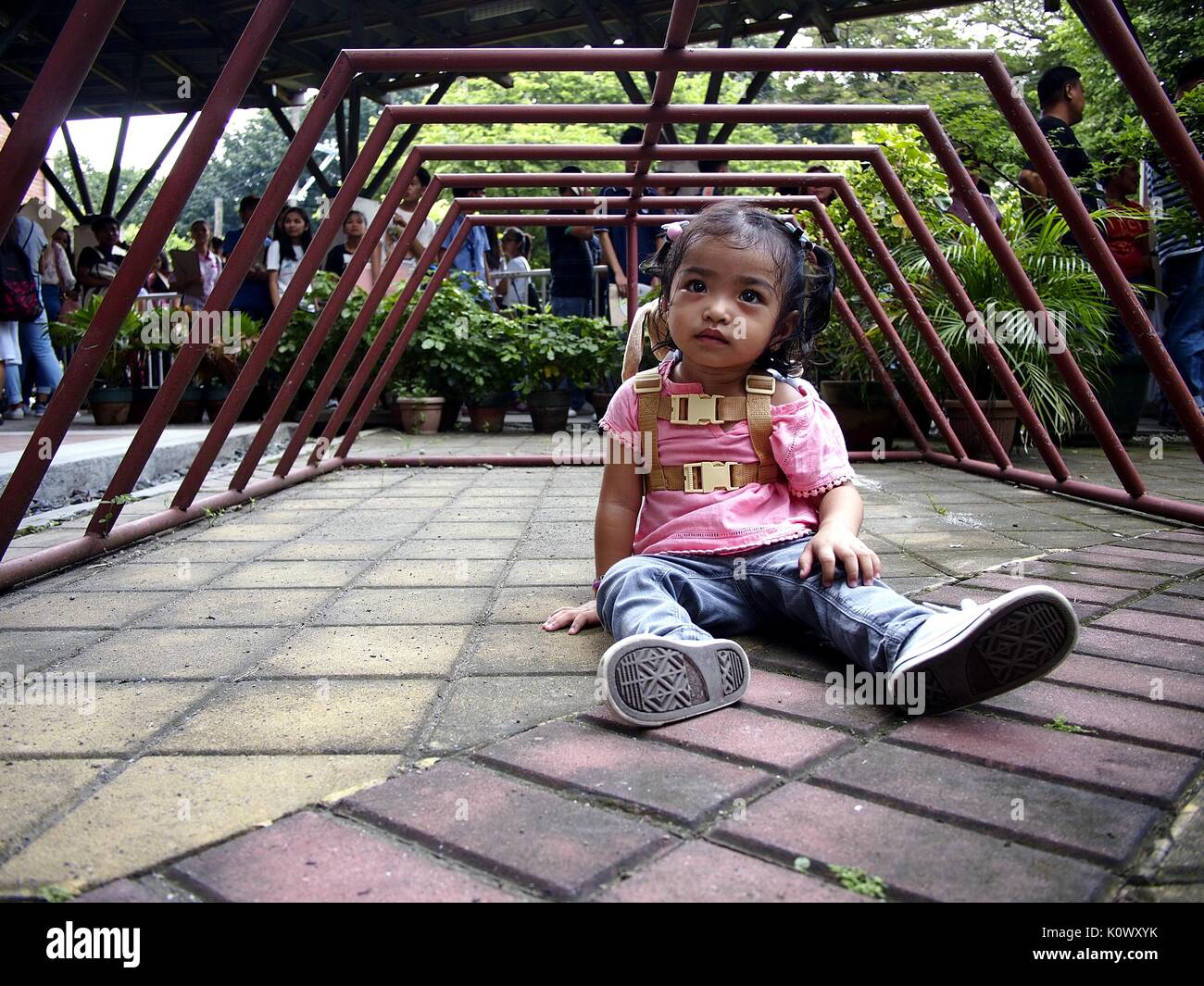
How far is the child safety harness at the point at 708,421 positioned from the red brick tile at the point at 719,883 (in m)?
1.01

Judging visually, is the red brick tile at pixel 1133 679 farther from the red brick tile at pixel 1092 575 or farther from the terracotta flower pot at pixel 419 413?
the terracotta flower pot at pixel 419 413

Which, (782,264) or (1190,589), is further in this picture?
(1190,589)

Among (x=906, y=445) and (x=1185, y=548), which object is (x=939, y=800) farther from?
(x=906, y=445)

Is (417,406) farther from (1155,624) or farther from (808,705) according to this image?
(808,705)

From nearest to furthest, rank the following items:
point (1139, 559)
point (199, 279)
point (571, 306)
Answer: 1. point (1139, 559)
2. point (571, 306)
3. point (199, 279)

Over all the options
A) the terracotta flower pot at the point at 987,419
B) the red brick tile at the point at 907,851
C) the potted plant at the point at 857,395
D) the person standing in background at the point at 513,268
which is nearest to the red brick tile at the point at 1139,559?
the red brick tile at the point at 907,851

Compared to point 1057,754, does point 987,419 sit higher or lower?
higher

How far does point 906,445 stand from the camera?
5.89 metres

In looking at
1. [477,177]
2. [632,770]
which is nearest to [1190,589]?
[632,770]

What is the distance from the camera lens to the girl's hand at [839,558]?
5.71 ft

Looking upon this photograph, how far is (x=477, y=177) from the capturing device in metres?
3.81

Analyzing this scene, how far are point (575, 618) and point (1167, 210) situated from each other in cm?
480

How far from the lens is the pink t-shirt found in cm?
197
